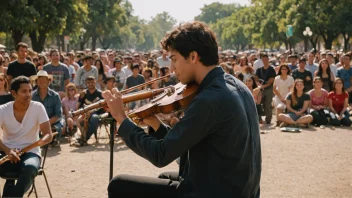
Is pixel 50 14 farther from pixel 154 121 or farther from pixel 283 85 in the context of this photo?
pixel 154 121

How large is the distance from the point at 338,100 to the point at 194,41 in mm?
10941

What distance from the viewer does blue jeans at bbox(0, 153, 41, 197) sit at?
16.7 feet

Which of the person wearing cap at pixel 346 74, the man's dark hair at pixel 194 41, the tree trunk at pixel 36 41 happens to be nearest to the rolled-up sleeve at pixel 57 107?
the man's dark hair at pixel 194 41

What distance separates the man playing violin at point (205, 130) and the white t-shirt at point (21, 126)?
3.02 meters

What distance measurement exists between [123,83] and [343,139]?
5.57m

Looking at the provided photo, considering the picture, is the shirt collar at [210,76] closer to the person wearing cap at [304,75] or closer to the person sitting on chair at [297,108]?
the person sitting on chair at [297,108]

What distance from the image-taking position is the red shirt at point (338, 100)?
42.8 feet

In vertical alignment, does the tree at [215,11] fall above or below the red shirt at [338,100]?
above

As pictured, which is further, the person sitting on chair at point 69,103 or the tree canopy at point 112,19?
the tree canopy at point 112,19

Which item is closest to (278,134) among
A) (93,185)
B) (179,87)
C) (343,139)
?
(343,139)

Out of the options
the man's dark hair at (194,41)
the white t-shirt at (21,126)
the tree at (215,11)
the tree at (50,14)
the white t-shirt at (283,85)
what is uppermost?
the tree at (215,11)

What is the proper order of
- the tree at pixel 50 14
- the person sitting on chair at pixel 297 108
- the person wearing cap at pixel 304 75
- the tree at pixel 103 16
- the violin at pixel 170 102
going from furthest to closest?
the tree at pixel 103 16, the tree at pixel 50 14, the person wearing cap at pixel 304 75, the person sitting on chair at pixel 297 108, the violin at pixel 170 102

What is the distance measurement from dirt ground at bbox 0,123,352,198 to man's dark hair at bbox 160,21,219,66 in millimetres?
3875

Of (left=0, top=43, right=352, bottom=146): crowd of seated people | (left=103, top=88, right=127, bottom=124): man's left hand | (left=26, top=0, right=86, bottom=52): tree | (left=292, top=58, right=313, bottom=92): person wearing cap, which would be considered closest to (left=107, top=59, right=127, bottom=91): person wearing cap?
(left=0, top=43, right=352, bottom=146): crowd of seated people
